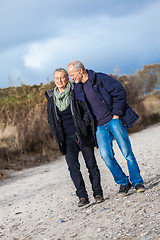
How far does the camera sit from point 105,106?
441 centimetres

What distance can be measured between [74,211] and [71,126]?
1.16 meters

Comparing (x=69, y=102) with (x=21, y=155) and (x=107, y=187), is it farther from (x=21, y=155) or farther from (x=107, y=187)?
(x=21, y=155)

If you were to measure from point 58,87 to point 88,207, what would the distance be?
1.61 metres

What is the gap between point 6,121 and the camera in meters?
12.0

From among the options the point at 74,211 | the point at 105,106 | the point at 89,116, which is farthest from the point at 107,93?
A: the point at 74,211

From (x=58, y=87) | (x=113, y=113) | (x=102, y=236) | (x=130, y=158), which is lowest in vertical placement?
(x=102, y=236)

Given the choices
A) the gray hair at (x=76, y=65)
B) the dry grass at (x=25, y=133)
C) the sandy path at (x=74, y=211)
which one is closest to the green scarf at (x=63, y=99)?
the gray hair at (x=76, y=65)

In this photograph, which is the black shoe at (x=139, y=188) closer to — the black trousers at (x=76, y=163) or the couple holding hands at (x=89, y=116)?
the couple holding hands at (x=89, y=116)

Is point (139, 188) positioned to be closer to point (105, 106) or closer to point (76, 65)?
point (105, 106)

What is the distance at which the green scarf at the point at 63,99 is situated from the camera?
14.6 feet

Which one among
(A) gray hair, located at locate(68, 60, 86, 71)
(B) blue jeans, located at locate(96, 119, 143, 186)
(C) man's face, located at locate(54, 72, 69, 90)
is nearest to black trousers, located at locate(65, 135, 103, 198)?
(B) blue jeans, located at locate(96, 119, 143, 186)

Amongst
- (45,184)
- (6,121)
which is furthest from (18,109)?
(45,184)

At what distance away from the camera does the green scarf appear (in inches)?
175

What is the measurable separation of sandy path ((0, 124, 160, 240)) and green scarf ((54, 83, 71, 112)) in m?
1.34
